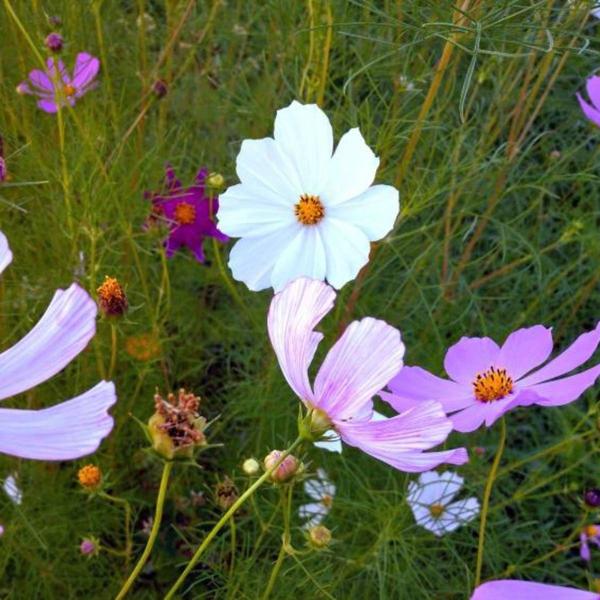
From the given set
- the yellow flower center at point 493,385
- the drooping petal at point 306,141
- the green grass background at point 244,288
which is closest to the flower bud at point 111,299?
the green grass background at point 244,288

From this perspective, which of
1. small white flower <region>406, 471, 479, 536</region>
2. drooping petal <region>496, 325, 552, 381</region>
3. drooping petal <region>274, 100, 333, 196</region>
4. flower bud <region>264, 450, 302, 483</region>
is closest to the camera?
flower bud <region>264, 450, 302, 483</region>

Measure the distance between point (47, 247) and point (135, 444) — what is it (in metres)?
0.30

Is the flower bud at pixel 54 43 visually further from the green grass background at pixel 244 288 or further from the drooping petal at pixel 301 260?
the drooping petal at pixel 301 260

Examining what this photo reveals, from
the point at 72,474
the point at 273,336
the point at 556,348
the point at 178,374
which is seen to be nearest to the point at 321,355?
the point at 178,374

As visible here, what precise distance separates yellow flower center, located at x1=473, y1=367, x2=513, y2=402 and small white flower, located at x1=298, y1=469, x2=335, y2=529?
0.34 metres

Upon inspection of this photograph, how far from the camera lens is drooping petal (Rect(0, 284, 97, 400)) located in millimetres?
379

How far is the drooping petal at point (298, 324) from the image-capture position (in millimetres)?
433

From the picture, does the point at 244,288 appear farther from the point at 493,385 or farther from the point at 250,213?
the point at 493,385

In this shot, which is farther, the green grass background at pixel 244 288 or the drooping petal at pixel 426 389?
the green grass background at pixel 244 288

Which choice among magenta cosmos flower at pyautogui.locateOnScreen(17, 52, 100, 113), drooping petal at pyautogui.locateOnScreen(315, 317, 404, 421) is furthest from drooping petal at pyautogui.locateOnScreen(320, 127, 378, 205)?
magenta cosmos flower at pyautogui.locateOnScreen(17, 52, 100, 113)

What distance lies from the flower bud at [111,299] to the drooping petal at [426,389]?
0.25m

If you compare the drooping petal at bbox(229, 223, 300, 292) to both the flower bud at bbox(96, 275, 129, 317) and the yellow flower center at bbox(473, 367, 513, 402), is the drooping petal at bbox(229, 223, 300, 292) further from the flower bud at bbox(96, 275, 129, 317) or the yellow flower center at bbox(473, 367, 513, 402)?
the yellow flower center at bbox(473, 367, 513, 402)

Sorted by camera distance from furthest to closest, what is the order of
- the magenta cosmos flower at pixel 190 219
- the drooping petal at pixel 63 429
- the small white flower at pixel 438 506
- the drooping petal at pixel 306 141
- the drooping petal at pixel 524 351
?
the magenta cosmos flower at pixel 190 219
the small white flower at pixel 438 506
the drooping petal at pixel 306 141
the drooping petal at pixel 524 351
the drooping petal at pixel 63 429

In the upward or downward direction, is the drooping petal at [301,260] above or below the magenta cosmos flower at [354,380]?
below
